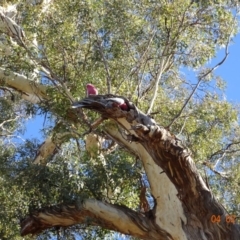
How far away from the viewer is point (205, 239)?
5.86 meters

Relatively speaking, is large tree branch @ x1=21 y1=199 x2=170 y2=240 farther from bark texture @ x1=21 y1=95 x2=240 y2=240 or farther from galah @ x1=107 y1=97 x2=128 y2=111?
galah @ x1=107 y1=97 x2=128 y2=111

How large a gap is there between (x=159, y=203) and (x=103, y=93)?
2.02 m

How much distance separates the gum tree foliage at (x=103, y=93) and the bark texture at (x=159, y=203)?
42 millimetres

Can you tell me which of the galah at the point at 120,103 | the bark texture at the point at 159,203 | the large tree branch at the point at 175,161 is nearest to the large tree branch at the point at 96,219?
the bark texture at the point at 159,203

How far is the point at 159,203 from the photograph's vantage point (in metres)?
6.25

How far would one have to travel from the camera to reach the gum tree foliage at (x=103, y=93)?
6844mm

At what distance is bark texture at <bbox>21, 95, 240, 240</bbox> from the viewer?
5.81 meters

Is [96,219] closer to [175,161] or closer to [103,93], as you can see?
[175,161]

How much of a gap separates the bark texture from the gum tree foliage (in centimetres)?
4

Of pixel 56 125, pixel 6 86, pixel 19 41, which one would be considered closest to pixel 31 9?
pixel 19 41
